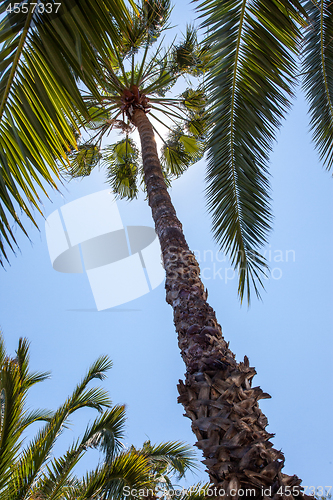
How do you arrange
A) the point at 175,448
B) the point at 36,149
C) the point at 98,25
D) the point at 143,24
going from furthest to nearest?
the point at 175,448, the point at 143,24, the point at 36,149, the point at 98,25

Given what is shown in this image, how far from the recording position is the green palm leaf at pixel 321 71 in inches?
127

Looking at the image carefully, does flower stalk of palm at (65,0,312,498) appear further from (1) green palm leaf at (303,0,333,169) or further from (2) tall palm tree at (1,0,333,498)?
(1) green palm leaf at (303,0,333,169)

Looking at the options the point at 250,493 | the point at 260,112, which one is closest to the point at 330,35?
the point at 260,112

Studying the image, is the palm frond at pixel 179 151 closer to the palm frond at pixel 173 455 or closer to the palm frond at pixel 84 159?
the palm frond at pixel 84 159

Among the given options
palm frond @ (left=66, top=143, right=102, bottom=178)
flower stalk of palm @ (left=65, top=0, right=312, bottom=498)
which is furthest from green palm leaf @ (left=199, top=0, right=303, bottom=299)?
palm frond @ (left=66, top=143, right=102, bottom=178)

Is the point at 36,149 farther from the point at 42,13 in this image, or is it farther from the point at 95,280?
the point at 95,280

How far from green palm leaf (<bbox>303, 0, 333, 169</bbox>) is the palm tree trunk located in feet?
8.68

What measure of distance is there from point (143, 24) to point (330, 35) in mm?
3217

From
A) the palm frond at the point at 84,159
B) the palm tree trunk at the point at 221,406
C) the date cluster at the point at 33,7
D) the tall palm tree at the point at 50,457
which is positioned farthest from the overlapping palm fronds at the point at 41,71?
the palm frond at the point at 84,159

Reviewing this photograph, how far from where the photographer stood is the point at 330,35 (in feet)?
10.6

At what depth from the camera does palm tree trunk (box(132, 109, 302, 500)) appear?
4.40 feet

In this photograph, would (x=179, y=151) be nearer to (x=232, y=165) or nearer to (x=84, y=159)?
(x=84, y=159)

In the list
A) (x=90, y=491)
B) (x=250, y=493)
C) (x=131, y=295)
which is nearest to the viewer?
(x=250, y=493)

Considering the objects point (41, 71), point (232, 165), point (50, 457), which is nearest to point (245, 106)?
point (232, 165)
